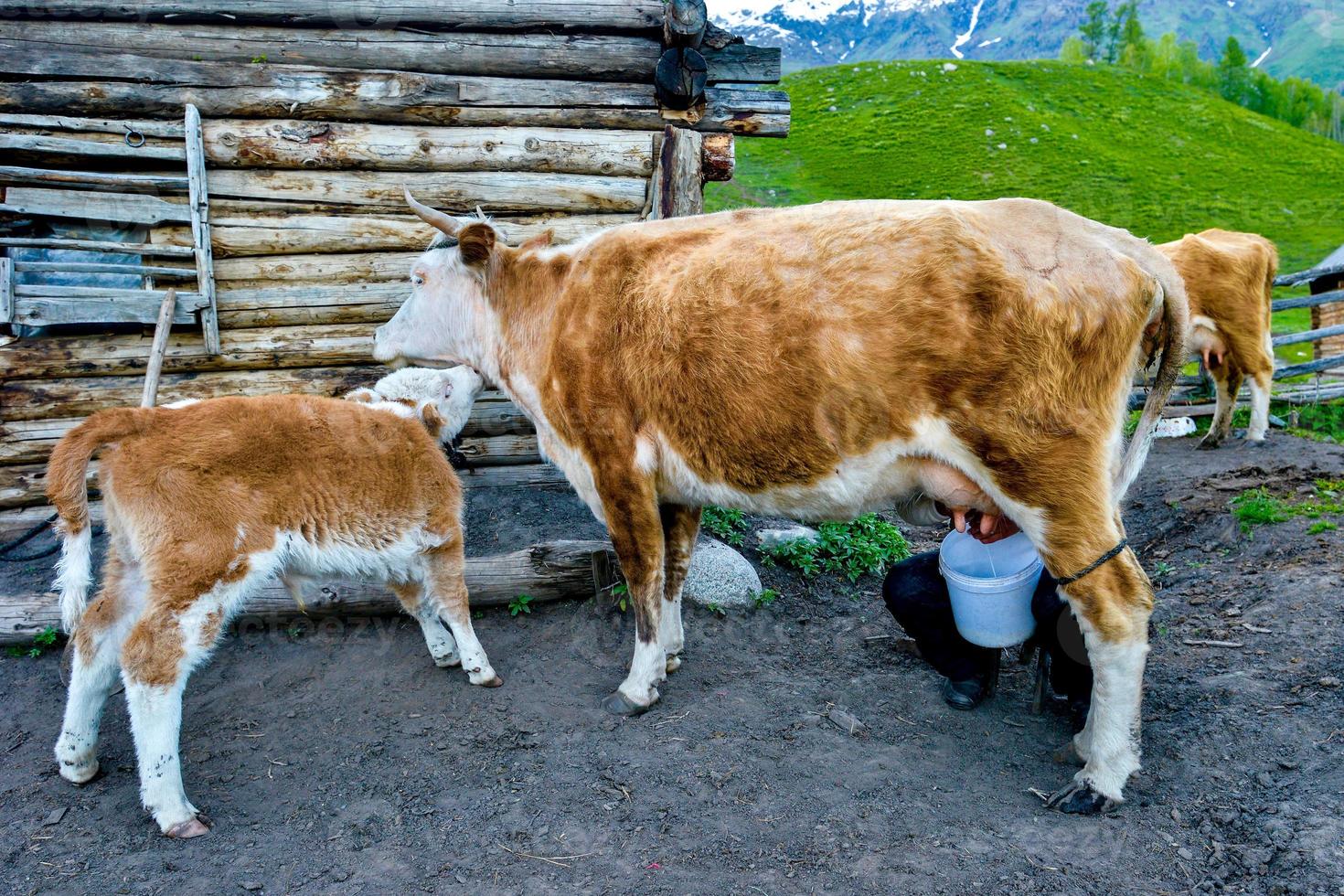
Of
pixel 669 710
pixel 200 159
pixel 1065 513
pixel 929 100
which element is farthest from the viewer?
pixel 929 100

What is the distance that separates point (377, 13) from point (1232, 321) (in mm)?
9578

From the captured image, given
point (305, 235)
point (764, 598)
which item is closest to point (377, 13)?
point (305, 235)

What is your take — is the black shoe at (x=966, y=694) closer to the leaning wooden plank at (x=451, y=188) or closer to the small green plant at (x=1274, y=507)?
the small green plant at (x=1274, y=507)

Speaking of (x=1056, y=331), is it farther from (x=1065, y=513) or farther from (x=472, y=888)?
(x=472, y=888)

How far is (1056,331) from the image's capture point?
360cm

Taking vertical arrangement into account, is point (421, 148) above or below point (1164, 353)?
above

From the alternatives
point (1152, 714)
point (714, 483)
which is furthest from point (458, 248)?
point (1152, 714)

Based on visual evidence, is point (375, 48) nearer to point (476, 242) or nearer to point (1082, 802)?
point (476, 242)

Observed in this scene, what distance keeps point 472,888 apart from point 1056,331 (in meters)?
3.24

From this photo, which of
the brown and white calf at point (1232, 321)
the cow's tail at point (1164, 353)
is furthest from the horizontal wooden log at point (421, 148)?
the brown and white calf at point (1232, 321)

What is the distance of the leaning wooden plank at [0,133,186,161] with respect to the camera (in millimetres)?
6258

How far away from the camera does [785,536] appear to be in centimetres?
683

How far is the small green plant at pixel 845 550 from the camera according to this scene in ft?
21.4

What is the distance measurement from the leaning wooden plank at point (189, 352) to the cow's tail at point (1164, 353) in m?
5.61
